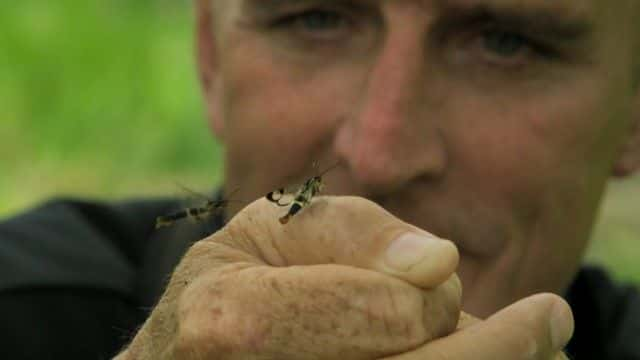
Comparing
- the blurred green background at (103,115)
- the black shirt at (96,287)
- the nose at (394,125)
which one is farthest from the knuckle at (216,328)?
the blurred green background at (103,115)

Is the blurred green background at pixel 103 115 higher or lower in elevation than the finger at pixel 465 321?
lower

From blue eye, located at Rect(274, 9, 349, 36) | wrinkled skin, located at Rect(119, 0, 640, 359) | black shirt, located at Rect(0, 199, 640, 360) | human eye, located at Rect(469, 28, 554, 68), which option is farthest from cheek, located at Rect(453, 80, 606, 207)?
black shirt, located at Rect(0, 199, 640, 360)

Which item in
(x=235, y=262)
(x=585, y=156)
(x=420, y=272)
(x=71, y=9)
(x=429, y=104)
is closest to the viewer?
(x=420, y=272)

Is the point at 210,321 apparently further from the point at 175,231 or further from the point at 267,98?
the point at 175,231

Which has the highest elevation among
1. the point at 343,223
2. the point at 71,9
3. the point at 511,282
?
the point at 343,223

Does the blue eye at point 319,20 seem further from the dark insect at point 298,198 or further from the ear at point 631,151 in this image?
the dark insect at point 298,198

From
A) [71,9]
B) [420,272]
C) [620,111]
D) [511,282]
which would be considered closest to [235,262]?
[420,272]

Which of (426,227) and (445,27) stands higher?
(445,27)
